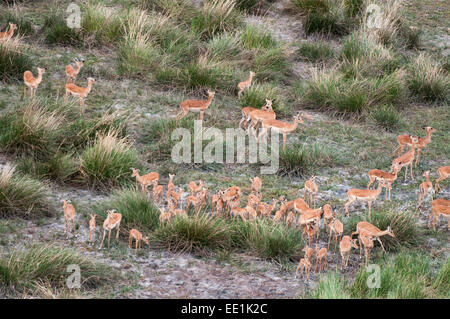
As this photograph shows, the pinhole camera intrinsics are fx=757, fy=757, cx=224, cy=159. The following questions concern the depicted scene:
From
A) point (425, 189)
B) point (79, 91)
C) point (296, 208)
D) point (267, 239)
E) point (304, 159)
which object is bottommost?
point (79, 91)

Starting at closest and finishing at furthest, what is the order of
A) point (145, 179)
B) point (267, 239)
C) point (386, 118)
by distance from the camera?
point (267, 239) < point (145, 179) < point (386, 118)

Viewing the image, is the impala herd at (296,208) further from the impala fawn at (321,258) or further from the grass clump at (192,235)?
the grass clump at (192,235)

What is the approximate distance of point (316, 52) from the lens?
46.3 feet

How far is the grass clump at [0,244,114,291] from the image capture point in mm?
7086

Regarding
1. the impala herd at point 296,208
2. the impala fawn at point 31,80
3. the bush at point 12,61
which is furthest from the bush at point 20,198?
the bush at point 12,61

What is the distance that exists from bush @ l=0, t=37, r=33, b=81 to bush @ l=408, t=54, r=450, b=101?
21.4 ft

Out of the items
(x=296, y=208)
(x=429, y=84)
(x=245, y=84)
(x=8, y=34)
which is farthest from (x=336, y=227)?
(x=8, y=34)

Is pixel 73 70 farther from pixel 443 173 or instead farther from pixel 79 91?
pixel 443 173

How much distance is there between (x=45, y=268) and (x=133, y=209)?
1.61m

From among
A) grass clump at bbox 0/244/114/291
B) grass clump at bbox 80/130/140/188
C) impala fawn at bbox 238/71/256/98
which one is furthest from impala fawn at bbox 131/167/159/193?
impala fawn at bbox 238/71/256/98

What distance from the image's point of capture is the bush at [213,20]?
1425cm

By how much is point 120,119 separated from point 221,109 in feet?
6.22

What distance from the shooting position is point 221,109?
12172 mm

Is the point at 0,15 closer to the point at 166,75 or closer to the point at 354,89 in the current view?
the point at 166,75
